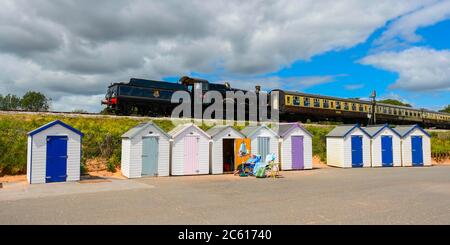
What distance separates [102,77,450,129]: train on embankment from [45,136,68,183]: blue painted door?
486 inches

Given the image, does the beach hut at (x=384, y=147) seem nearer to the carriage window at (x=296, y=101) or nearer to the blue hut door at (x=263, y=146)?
the blue hut door at (x=263, y=146)

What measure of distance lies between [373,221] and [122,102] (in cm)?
2149

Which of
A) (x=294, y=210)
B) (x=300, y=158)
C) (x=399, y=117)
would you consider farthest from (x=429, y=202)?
(x=399, y=117)

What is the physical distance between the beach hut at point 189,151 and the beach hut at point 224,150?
0.36 metres

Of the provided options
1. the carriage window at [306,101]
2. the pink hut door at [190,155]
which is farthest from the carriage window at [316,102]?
the pink hut door at [190,155]

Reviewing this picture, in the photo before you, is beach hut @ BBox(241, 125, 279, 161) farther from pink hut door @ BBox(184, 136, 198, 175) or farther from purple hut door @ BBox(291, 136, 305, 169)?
pink hut door @ BBox(184, 136, 198, 175)

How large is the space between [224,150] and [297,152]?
420 centimetres

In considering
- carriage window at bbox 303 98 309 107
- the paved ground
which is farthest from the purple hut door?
carriage window at bbox 303 98 309 107

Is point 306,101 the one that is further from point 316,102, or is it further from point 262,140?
point 262,140

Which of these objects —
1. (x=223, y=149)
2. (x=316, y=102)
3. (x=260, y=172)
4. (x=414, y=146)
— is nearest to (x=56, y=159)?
(x=223, y=149)

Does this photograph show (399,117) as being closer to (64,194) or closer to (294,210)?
(294,210)

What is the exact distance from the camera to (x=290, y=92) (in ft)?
100

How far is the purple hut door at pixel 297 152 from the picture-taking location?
17.7 m

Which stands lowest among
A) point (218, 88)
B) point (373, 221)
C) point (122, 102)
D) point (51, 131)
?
point (373, 221)
